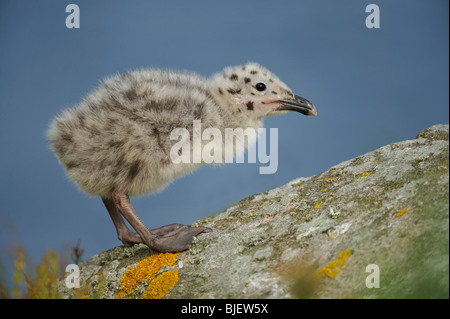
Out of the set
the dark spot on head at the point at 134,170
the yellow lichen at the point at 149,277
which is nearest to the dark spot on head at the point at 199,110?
the dark spot on head at the point at 134,170

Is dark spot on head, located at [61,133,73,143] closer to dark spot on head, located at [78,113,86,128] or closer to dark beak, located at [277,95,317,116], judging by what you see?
dark spot on head, located at [78,113,86,128]

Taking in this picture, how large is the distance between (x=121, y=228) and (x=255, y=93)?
178 cm

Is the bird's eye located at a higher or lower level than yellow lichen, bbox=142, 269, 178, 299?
higher

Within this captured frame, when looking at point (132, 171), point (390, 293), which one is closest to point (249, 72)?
point (132, 171)

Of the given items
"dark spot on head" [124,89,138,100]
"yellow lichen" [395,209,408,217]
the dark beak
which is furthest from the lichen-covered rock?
"dark spot on head" [124,89,138,100]

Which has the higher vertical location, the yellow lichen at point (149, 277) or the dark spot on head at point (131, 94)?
the dark spot on head at point (131, 94)

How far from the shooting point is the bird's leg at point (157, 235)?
10.9 feet

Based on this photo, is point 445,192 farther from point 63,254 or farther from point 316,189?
point 63,254

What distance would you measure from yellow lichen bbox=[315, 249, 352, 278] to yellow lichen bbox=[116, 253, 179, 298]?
3.34 feet

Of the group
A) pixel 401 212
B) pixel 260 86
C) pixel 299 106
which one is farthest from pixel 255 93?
pixel 401 212

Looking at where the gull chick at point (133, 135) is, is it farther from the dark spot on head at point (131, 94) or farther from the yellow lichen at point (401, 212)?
the yellow lichen at point (401, 212)

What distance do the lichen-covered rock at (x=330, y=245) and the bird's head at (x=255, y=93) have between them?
2.83ft

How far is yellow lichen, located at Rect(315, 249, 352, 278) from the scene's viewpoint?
2.29 meters

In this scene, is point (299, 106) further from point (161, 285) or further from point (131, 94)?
point (161, 285)
